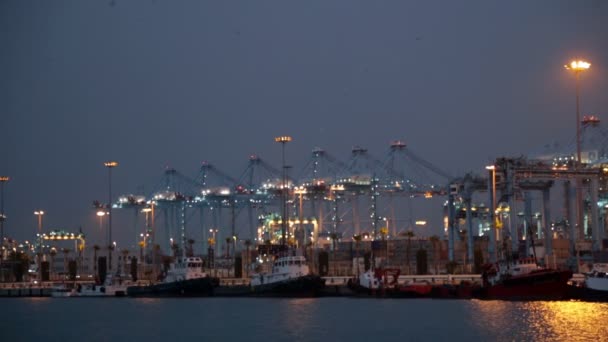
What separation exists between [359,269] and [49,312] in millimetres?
33639

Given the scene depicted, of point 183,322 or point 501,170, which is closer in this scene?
point 183,322

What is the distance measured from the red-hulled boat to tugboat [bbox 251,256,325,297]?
14.3m

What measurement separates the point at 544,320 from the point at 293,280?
30735 mm

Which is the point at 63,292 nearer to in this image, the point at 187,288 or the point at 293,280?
the point at 187,288

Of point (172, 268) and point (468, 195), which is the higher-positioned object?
point (468, 195)

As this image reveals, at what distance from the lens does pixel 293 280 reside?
93.2 meters

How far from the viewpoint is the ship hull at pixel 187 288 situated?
3912 inches

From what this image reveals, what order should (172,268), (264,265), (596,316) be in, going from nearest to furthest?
(596,316) < (172,268) < (264,265)

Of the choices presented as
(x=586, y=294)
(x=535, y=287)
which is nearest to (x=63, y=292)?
(x=535, y=287)

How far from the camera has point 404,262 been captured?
130 m

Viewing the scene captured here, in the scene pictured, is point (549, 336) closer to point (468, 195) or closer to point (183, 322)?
point (183, 322)

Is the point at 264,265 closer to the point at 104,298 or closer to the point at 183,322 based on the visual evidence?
the point at 104,298

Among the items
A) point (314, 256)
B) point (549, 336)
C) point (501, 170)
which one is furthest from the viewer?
point (314, 256)

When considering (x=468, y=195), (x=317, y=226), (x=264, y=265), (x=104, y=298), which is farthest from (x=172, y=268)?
(x=317, y=226)
